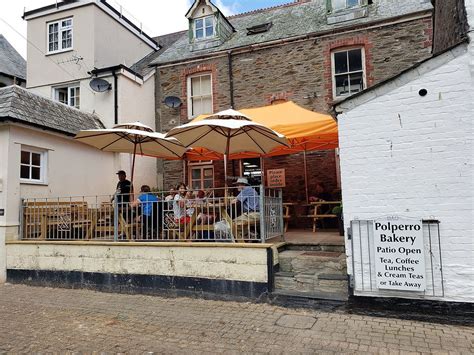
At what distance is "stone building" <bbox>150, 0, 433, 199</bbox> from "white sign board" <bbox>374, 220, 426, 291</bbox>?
241 inches

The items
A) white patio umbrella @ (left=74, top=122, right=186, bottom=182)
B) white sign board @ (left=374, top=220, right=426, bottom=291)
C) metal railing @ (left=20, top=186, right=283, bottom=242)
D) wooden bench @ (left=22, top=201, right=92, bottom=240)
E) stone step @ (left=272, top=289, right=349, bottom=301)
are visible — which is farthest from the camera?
wooden bench @ (left=22, top=201, right=92, bottom=240)

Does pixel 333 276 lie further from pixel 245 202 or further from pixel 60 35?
pixel 60 35

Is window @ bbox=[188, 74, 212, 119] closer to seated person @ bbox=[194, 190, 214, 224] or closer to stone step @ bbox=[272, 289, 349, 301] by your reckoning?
seated person @ bbox=[194, 190, 214, 224]

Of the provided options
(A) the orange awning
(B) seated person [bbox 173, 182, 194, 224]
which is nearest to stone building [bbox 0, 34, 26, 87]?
(A) the orange awning

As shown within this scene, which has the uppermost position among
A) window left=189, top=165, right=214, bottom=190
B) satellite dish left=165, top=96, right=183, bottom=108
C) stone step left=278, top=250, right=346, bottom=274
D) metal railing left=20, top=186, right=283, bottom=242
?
satellite dish left=165, top=96, right=183, bottom=108

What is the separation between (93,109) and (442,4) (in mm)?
11239

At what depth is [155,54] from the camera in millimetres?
17641

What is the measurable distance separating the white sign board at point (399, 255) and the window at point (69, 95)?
1227cm

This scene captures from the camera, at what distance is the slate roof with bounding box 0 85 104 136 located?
28.2 feet

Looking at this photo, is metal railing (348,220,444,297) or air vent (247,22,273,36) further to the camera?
air vent (247,22,273,36)

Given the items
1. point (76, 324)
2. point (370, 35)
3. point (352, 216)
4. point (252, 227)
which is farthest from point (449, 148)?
point (370, 35)

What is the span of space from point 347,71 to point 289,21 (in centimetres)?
365

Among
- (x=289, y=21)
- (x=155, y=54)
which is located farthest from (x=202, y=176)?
(x=155, y=54)

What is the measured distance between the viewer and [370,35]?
11516 mm
